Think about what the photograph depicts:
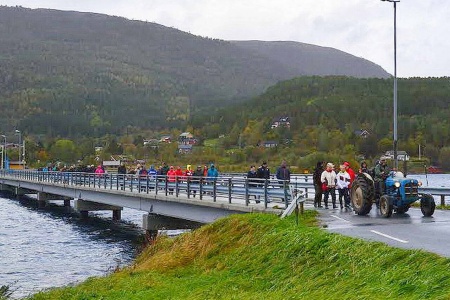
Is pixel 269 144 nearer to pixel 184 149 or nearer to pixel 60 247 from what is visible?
pixel 184 149

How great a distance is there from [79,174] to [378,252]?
132ft

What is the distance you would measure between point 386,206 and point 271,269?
293 inches

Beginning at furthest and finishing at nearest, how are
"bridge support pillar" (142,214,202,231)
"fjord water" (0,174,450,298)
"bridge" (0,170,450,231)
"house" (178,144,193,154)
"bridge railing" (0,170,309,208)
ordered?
"house" (178,144,193,154) → "bridge support pillar" (142,214,202,231) → "fjord water" (0,174,450,298) → "bridge" (0,170,450,231) → "bridge railing" (0,170,309,208)

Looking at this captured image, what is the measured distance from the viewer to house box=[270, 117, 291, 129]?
161 m

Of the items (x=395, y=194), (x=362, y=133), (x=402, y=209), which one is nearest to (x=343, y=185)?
(x=402, y=209)

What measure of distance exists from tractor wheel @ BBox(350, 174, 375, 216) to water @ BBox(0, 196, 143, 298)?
28.2ft

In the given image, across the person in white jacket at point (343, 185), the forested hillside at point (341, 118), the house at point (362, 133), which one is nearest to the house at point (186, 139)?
the forested hillside at point (341, 118)

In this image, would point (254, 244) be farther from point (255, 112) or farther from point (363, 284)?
point (255, 112)

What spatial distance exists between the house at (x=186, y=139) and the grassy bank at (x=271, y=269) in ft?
520

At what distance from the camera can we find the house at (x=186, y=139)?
179250mm

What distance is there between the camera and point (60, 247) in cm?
3272

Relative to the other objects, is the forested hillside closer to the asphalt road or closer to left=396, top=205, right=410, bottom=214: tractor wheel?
left=396, top=205, right=410, bottom=214: tractor wheel

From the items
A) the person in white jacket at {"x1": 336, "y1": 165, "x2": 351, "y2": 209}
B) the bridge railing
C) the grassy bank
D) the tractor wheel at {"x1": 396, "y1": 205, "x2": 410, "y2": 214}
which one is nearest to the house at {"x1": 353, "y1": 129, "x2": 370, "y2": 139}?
the bridge railing

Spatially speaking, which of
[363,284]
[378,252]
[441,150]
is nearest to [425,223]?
[378,252]
